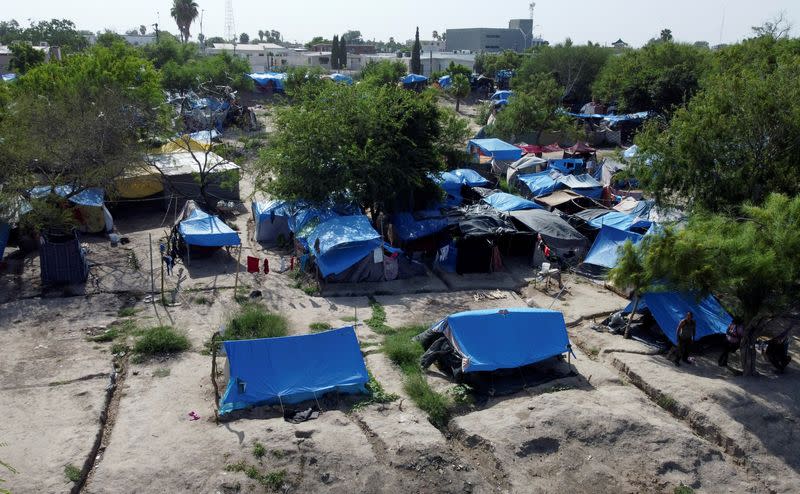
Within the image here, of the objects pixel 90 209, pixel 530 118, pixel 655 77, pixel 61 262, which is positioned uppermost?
pixel 655 77

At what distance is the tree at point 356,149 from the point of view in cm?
1955

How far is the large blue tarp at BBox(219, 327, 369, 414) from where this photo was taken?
11.1m

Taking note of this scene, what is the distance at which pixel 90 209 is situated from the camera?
20.7m

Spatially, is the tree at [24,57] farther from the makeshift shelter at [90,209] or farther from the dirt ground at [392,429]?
the dirt ground at [392,429]

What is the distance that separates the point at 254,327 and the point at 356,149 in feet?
24.3

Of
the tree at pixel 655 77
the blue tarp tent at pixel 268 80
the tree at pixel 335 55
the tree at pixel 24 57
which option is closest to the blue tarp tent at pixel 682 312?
the tree at pixel 655 77

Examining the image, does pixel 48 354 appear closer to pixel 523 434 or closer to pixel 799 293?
pixel 523 434

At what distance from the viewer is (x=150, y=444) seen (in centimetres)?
995

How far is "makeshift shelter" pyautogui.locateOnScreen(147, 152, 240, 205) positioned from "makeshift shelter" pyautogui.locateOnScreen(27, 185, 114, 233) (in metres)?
2.40

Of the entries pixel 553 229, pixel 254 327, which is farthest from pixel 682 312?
pixel 254 327

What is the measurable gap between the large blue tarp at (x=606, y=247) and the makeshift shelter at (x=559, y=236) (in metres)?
0.44

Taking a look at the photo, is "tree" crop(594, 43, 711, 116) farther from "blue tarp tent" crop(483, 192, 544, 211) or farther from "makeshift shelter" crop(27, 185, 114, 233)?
"makeshift shelter" crop(27, 185, 114, 233)

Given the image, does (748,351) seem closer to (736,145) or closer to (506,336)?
(506,336)

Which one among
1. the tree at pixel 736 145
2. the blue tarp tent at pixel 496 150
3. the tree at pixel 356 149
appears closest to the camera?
the tree at pixel 736 145
